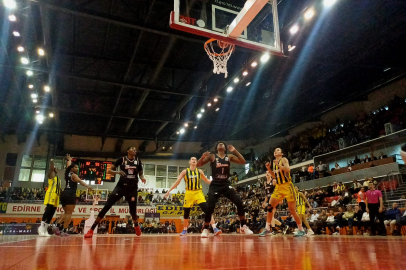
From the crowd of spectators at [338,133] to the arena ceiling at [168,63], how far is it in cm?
154

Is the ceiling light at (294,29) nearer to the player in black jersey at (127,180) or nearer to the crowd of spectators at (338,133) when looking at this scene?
the player in black jersey at (127,180)

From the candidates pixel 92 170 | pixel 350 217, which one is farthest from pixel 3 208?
pixel 350 217

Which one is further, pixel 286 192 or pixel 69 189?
pixel 69 189

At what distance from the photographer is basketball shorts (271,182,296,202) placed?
6336 mm

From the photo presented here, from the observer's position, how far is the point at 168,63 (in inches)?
603

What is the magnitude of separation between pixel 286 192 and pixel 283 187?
126mm

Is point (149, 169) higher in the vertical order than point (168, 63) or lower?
lower

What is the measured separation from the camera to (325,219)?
12016mm

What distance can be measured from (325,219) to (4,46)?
15.8 metres

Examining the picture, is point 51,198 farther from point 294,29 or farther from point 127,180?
point 294,29

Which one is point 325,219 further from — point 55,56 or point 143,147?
point 143,147

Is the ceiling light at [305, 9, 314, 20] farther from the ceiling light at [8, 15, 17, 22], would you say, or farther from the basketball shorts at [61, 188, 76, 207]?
the ceiling light at [8, 15, 17, 22]

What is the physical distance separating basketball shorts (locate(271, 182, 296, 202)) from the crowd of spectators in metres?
13.0

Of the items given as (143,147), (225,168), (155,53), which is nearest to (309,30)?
(155,53)
